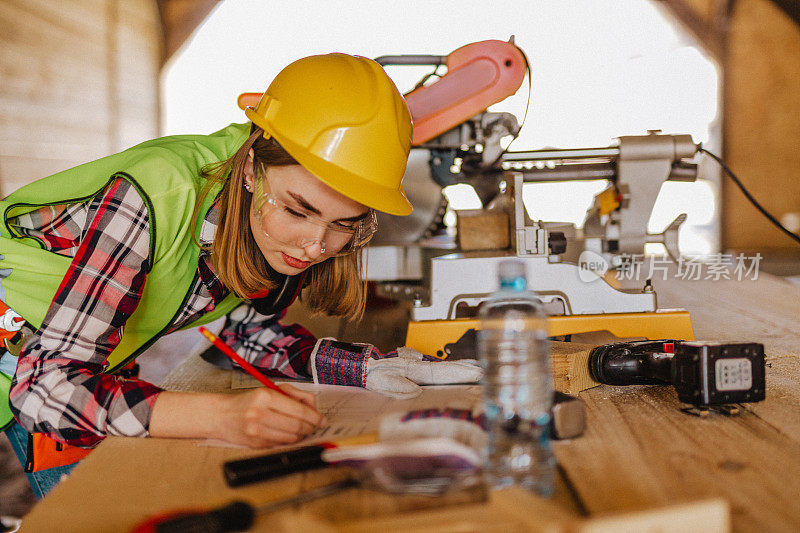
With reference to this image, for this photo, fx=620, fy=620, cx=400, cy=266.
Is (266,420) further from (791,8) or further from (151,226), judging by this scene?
(791,8)

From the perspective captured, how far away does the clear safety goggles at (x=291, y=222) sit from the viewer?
110cm

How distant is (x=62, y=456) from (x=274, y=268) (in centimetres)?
56

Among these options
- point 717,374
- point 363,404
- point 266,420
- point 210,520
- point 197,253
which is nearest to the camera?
point 210,520

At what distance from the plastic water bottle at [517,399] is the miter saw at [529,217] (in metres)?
0.49

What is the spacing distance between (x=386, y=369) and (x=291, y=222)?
0.35 meters

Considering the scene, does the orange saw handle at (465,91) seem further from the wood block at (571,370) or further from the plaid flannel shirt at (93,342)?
the plaid flannel shirt at (93,342)

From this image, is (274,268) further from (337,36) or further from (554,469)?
(337,36)

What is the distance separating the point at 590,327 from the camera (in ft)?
4.44

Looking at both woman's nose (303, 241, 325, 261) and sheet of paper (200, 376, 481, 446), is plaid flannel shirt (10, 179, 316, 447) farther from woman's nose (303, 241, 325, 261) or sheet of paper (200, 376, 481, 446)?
woman's nose (303, 241, 325, 261)

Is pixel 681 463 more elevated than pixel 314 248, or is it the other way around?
pixel 314 248

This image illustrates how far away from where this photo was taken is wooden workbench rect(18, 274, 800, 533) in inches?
22.2

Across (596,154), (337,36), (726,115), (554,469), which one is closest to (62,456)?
(554,469)

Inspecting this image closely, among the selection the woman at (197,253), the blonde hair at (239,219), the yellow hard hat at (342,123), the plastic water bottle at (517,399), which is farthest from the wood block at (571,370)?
the blonde hair at (239,219)

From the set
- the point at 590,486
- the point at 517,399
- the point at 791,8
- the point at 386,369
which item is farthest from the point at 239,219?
the point at 791,8
